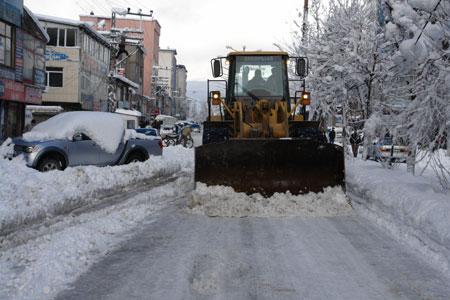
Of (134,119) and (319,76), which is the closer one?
(319,76)

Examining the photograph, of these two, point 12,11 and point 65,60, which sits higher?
point 65,60

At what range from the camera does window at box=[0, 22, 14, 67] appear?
21652 millimetres

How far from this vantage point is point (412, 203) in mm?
7301

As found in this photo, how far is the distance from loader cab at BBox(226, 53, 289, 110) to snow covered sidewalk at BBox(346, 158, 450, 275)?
120 inches

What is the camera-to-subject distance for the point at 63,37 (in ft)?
120

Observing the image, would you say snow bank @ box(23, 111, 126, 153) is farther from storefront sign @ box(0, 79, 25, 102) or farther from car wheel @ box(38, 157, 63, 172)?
storefront sign @ box(0, 79, 25, 102)

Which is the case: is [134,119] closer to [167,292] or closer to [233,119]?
[233,119]

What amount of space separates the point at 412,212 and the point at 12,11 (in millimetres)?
21733

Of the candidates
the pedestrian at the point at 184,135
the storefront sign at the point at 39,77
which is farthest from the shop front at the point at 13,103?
the pedestrian at the point at 184,135

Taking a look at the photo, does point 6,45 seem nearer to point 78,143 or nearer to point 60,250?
point 78,143

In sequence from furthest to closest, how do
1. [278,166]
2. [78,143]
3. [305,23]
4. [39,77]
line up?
[39,77] < [305,23] < [78,143] < [278,166]

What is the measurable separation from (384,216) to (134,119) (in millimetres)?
46996

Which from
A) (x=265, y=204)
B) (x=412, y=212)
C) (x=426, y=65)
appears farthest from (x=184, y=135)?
(x=412, y=212)

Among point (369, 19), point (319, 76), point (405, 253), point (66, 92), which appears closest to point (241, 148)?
point (405, 253)
